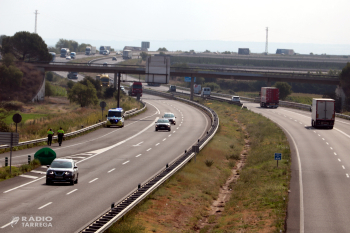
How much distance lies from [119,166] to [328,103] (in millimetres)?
32150

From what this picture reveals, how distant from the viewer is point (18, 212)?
1780 cm

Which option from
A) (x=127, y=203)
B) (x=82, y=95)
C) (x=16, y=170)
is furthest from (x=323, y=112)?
(x=82, y=95)

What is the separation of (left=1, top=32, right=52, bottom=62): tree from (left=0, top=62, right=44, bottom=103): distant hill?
1189cm

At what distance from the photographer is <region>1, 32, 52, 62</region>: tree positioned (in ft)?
369

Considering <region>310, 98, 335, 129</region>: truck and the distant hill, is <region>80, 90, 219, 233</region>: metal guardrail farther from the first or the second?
the distant hill

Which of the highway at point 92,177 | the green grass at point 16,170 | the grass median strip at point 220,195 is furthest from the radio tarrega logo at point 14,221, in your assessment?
the green grass at point 16,170

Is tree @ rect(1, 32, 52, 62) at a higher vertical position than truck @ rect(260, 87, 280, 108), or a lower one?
higher

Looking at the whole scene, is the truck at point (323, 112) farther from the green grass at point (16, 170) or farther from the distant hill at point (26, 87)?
the distant hill at point (26, 87)

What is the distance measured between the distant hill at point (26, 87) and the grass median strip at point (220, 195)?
58.1 meters

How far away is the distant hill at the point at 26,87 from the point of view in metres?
90.1

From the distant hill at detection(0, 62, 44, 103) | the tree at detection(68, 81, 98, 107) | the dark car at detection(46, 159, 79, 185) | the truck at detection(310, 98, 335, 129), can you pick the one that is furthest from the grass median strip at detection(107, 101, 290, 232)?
the distant hill at detection(0, 62, 44, 103)

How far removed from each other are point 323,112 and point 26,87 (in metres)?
62.8

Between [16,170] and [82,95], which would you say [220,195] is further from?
[82,95]

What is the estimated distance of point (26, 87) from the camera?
309 feet
